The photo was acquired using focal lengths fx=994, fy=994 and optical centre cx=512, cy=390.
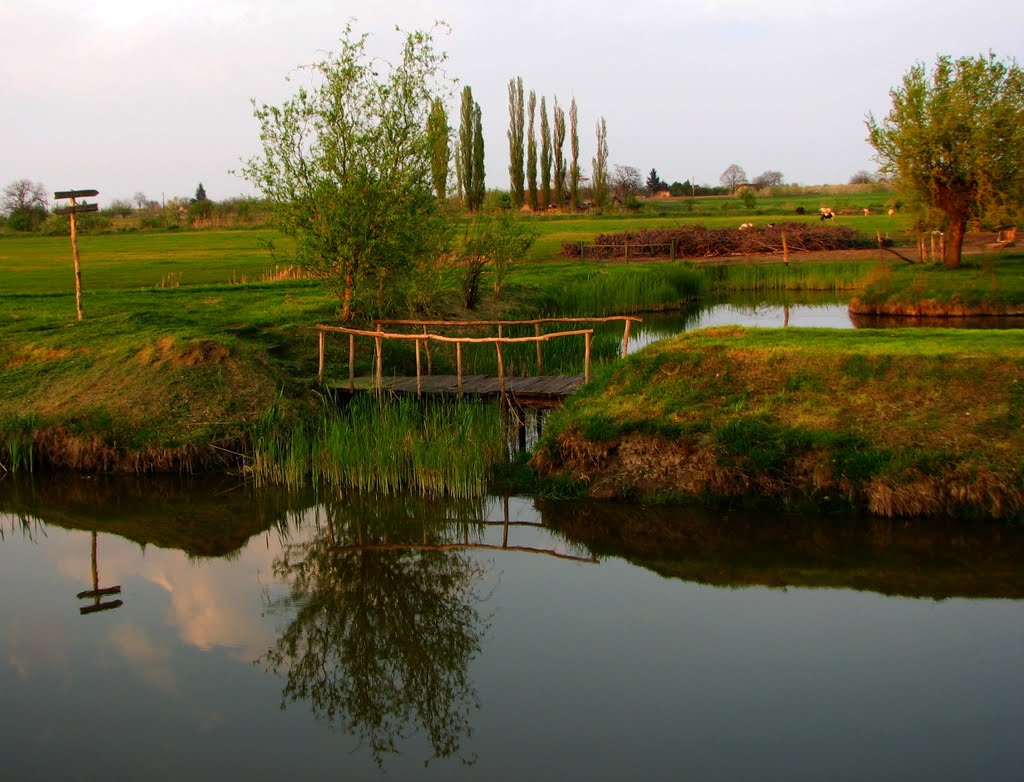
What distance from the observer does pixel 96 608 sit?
9.16 meters

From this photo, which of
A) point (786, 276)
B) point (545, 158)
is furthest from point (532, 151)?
point (786, 276)

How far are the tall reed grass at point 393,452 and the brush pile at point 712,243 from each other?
31319 mm

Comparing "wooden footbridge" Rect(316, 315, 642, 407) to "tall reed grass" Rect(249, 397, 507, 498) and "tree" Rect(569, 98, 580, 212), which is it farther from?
"tree" Rect(569, 98, 580, 212)

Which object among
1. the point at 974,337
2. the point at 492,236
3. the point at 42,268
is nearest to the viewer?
the point at 974,337

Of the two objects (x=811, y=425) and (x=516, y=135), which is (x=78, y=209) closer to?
(x=811, y=425)

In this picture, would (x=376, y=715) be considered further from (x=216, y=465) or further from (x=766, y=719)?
(x=216, y=465)

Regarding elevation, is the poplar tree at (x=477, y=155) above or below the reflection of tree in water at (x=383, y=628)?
above

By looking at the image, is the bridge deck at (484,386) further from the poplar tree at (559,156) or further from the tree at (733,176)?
the tree at (733,176)

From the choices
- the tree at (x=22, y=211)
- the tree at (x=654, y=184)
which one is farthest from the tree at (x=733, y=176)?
the tree at (x=22, y=211)

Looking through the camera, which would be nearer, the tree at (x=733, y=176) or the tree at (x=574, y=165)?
the tree at (x=574, y=165)

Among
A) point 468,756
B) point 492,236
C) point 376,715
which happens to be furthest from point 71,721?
point 492,236

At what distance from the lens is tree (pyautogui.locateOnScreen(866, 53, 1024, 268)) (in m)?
28.8

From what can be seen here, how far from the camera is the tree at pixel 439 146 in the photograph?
711 inches

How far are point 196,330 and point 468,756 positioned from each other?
37.0 ft
